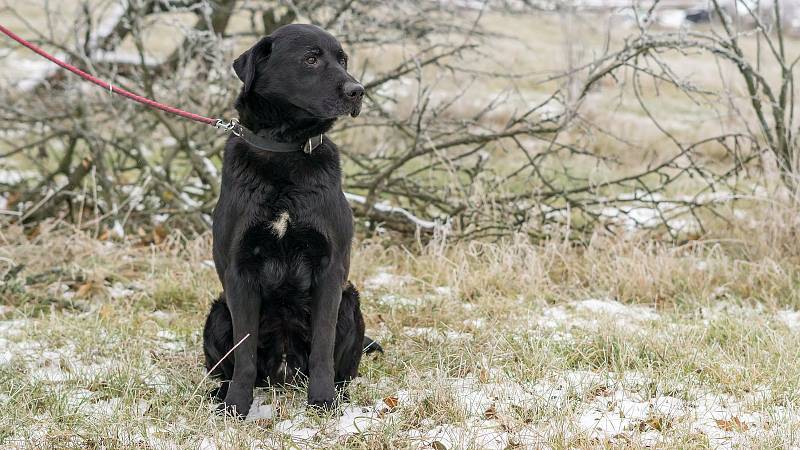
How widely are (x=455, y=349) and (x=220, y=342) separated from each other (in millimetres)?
1029

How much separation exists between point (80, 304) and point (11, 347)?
0.66 m

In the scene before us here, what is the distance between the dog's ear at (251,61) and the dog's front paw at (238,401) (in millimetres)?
1059

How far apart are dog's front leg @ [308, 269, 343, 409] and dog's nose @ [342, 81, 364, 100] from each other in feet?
1.98

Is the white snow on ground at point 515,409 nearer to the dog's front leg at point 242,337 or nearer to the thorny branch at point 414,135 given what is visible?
the dog's front leg at point 242,337

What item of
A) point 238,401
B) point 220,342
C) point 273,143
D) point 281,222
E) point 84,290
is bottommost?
point 84,290

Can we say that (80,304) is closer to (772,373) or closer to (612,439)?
(612,439)

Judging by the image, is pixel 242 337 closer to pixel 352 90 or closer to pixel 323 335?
pixel 323 335

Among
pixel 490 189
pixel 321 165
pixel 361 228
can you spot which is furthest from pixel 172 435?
pixel 490 189

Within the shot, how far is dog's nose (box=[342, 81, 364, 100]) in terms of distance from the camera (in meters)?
2.82

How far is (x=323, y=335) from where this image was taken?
9.49 ft

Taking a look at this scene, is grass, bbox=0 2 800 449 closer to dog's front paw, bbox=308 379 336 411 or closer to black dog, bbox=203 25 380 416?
dog's front paw, bbox=308 379 336 411

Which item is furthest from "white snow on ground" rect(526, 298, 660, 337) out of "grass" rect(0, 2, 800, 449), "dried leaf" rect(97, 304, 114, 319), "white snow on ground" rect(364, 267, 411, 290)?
"dried leaf" rect(97, 304, 114, 319)

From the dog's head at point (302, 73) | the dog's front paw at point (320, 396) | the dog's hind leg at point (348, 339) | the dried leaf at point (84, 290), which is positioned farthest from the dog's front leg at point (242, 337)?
the dried leaf at point (84, 290)

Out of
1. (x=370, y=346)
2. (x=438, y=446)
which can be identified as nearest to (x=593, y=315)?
(x=370, y=346)
